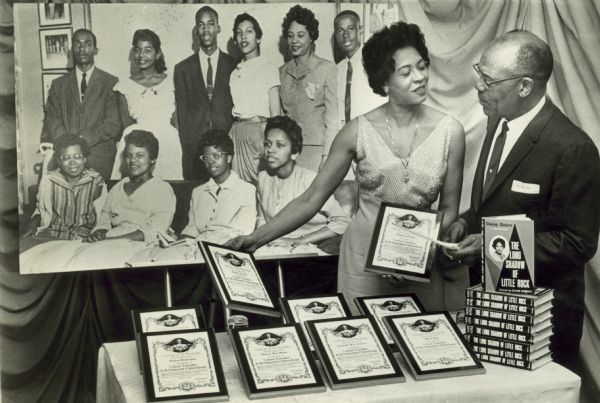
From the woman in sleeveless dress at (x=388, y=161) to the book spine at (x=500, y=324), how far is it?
0.72 metres

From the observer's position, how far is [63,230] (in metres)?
3.83

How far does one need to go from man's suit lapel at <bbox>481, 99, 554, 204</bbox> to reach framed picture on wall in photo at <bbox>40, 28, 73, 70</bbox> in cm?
206

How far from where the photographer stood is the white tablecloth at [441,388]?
10.1 feet

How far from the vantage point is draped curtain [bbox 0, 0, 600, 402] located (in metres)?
3.83

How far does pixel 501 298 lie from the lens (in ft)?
11.1

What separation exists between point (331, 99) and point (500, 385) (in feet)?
5.31

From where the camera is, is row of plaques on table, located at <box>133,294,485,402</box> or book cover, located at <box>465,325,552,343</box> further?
book cover, located at <box>465,325,552,343</box>

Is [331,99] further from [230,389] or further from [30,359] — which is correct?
[30,359]

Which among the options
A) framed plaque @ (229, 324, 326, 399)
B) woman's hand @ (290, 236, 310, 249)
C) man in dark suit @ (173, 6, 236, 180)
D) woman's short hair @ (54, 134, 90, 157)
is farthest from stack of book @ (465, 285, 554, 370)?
woman's short hair @ (54, 134, 90, 157)

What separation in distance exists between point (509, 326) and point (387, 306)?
21.7 inches

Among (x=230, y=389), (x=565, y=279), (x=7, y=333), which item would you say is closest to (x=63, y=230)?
(x=7, y=333)

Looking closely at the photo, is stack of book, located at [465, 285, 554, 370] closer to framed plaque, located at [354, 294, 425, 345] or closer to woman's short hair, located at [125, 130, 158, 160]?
framed plaque, located at [354, 294, 425, 345]

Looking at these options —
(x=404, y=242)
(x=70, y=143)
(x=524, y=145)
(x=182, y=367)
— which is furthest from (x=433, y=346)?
(x=70, y=143)

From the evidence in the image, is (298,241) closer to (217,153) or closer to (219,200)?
(219,200)
